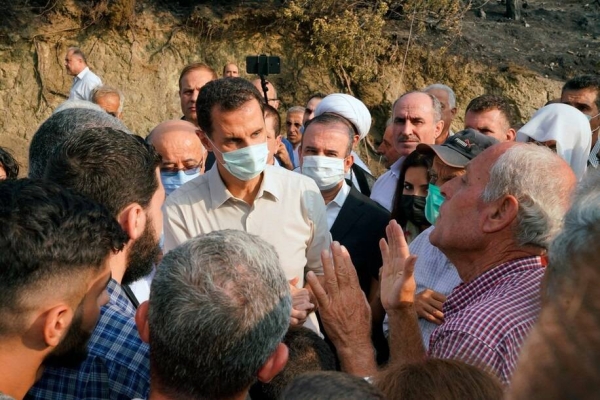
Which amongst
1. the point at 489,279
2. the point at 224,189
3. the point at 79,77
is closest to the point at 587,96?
the point at 224,189

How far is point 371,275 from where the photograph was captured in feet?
13.2

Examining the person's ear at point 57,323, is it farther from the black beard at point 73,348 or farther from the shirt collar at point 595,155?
the shirt collar at point 595,155

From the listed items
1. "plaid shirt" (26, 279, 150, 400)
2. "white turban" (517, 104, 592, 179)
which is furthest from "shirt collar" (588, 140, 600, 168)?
"plaid shirt" (26, 279, 150, 400)

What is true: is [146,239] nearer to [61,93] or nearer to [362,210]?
[362,210]

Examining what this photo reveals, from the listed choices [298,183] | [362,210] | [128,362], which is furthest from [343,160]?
[128,362]

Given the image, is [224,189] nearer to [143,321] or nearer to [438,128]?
[143,321]

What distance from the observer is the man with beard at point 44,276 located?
1.77m

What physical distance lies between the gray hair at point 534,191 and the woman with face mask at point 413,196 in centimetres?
156

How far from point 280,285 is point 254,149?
79.5 inches

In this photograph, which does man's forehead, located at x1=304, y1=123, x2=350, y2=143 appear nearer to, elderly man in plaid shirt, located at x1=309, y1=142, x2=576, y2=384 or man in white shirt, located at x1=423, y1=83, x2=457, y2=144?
man in white shirt, located at x1=423, y1=83, x2=457, y2=144

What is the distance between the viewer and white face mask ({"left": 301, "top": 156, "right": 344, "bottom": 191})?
4.64m

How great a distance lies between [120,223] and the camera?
7.80ft

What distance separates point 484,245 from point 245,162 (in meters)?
1.55

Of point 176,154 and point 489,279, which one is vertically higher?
point 489,279
